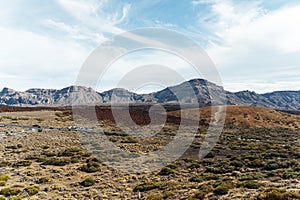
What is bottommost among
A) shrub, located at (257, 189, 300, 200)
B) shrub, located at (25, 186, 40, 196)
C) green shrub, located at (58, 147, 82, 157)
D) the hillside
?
shrub, located at (25, 186, 40, 196)

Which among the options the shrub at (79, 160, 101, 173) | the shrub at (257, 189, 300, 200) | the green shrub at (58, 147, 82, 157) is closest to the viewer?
the shrub at (257, 189, 300, 200)

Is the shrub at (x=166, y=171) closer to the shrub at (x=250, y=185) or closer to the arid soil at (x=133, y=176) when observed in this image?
the arid soil at (x=133, y=176)

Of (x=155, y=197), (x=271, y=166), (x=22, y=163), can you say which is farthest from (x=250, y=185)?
(x=22, y=163)

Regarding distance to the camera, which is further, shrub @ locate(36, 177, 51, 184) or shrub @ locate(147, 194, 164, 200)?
shrub @ locate(36, 177, 51, 184)

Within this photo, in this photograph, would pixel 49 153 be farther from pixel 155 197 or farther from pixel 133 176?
pixel 155 197

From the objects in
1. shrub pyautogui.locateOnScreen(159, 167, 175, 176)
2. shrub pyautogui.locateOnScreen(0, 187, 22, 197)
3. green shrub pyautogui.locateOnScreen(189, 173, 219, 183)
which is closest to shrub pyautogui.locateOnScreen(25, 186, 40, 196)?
shrub pyautogui.locateOnScreen(0, 187, 22, 197)

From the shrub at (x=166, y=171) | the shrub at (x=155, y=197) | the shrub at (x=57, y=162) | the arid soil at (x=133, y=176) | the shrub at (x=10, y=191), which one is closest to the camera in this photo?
the shrub at (x=155, y=197)

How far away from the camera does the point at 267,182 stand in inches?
677

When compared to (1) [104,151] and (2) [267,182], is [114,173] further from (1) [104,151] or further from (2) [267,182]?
(2) [267,182]

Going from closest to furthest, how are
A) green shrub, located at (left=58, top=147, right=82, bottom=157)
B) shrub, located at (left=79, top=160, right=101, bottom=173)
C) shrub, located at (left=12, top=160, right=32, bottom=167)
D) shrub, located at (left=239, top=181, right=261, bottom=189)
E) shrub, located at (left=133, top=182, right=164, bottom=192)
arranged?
1. shrub, located at (left=239, top=181, right=261, bottom=189)
2. shrub, located at (left=133, top=182, right=164, bottom=192)
3. shrub, located at (left=79, top=160, right=101, bottom=173)
4. shrub, located at (left=12, top=160, right=32, bottom=167)
5. green shrub, located at (left=58, top=147, right=82, bottom=157)

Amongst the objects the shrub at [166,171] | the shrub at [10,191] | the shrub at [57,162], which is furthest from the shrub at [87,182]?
the shrub at [57,162]

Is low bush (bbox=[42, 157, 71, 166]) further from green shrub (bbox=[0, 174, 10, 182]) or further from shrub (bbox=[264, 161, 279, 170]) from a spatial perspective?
shrub (bbox=[264, 161, 279, 170])

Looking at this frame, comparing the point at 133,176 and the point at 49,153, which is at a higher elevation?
the point at 49,153

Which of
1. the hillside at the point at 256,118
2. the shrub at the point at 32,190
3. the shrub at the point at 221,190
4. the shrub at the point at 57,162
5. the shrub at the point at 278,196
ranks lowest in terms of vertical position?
the shrub at the point at 32,190
